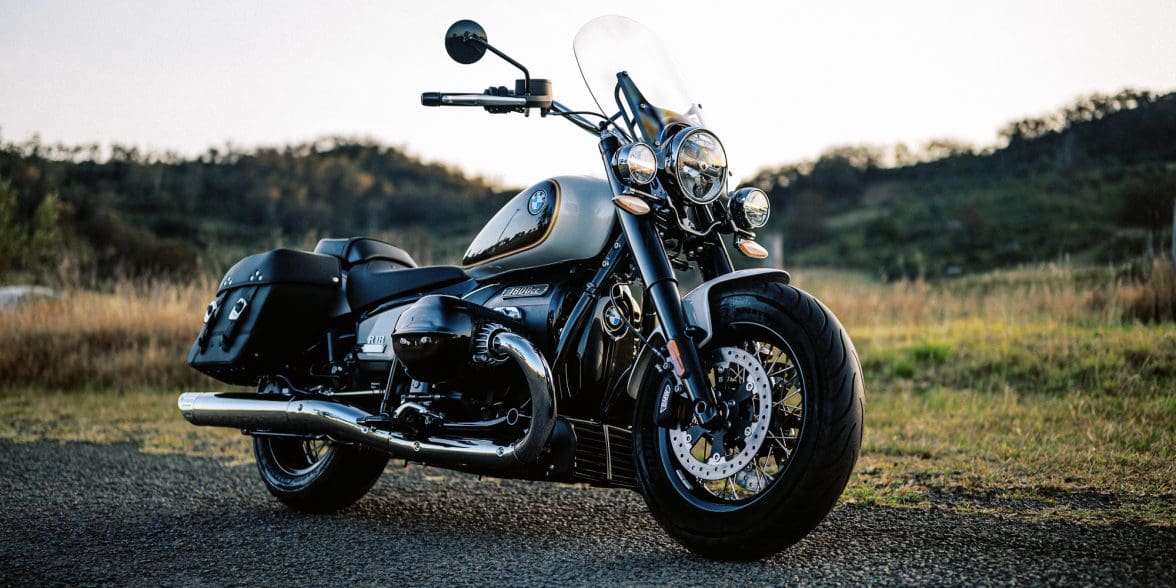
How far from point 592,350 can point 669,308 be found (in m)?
0.49

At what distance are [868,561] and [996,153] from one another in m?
29.0

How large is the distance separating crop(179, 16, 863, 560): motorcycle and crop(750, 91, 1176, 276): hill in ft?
27.1

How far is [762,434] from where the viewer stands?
3123 mm

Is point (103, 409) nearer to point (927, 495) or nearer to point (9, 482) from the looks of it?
point (9, 482)

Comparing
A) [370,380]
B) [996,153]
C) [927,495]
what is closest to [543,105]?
[370,380]

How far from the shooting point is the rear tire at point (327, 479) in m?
4.57

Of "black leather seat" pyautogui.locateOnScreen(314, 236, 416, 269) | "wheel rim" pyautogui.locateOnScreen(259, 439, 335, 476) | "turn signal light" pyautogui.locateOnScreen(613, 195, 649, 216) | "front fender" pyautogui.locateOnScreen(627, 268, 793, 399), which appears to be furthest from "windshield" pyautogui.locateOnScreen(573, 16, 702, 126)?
"wheel rim" pyautogui.locateOnScreen(259, 439, 335, 476)


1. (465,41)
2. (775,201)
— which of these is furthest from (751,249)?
(775,201)

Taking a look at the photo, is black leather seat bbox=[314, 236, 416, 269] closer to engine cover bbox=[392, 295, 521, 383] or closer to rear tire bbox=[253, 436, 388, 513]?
rear tire bbox=[253, 436, 388, 513]

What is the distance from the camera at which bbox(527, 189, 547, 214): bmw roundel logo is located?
3891 mm

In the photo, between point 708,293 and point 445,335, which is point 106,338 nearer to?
point 445,335

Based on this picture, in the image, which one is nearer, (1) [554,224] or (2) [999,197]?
(1) [554,224]

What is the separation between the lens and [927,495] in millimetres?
4535

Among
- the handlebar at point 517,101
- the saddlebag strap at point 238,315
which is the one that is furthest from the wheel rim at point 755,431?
the saddlebag strap at point 238,315
